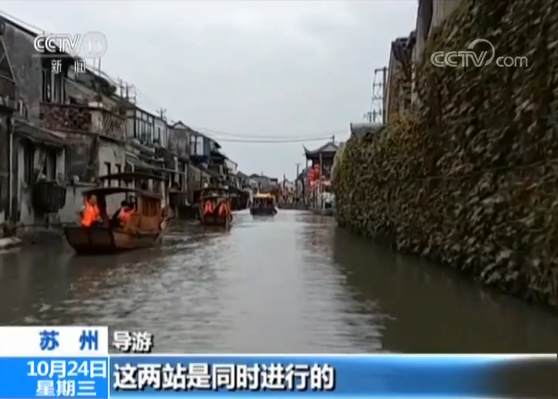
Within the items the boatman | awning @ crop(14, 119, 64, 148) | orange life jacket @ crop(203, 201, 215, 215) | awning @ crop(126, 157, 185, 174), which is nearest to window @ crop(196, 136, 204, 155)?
awning @ crop(126, 157, 185, 174)

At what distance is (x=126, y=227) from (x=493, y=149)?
1641mm

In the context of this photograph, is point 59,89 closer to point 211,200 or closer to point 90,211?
point 90,211

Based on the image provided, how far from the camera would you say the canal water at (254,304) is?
6.28ft

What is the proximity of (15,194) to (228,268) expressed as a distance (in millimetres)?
1170

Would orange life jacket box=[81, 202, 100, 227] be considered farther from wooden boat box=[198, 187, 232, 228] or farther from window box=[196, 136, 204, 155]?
wooden boat box=[198, 187, 232, 228]

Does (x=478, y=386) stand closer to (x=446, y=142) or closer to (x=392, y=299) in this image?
(x=392, y=299)

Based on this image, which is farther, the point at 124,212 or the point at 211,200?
the point at 211,200

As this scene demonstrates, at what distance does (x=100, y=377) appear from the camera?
5.57 ft

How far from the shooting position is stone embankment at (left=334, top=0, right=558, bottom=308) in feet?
7.74

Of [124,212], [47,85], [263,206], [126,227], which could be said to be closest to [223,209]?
[263,206]
